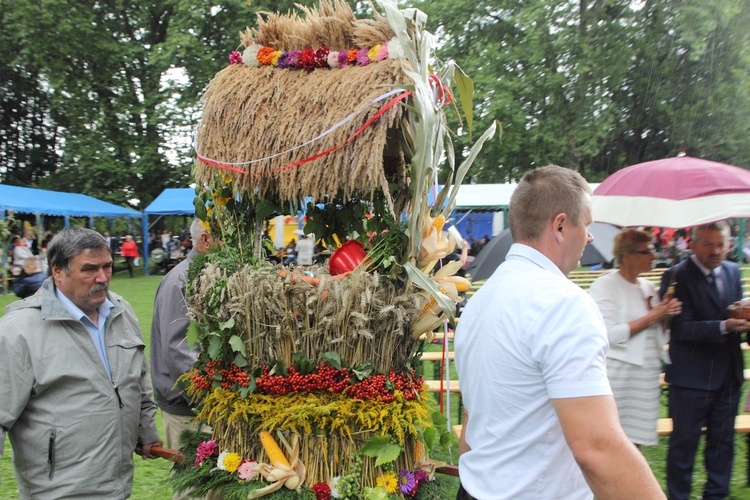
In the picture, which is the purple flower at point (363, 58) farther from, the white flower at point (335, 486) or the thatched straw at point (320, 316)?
the white flower at point (335, 486)

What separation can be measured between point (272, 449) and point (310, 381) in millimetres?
345

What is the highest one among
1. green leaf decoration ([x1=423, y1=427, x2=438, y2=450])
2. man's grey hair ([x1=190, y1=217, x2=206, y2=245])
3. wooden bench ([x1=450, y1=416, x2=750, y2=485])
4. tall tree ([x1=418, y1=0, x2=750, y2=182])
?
tall tree ([x1=418, y1=0, x2=750, y2=182])

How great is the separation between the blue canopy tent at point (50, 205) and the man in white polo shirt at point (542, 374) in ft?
54.5

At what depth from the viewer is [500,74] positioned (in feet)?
57.8

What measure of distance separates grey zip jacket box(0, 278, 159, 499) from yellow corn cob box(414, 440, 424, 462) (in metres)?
1.24

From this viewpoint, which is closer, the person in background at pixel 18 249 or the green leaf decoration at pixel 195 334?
the green leaf decoration at pixel 195 334

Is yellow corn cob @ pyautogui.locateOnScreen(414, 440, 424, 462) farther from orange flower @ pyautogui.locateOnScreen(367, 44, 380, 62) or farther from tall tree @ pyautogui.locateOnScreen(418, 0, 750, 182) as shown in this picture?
tall tree @ pyautogui.locateOnScreen(418, 0, 750, 182)

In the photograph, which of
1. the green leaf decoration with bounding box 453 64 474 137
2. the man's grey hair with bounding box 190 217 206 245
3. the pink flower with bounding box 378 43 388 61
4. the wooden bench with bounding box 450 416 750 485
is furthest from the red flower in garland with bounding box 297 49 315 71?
the wooden bench with bounding box 450 416 750 485

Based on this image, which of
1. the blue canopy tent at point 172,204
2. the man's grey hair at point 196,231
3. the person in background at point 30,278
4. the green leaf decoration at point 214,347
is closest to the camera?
the green leaf decoration at point 214,347

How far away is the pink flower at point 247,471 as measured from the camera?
8.35ft

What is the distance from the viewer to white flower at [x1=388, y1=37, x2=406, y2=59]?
98.3 inches

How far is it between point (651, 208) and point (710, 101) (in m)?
18.1

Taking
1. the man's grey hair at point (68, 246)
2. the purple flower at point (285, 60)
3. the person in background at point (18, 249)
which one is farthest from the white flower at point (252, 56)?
the person in background at point (18, 249)

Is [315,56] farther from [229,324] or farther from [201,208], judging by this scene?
[229,324]
